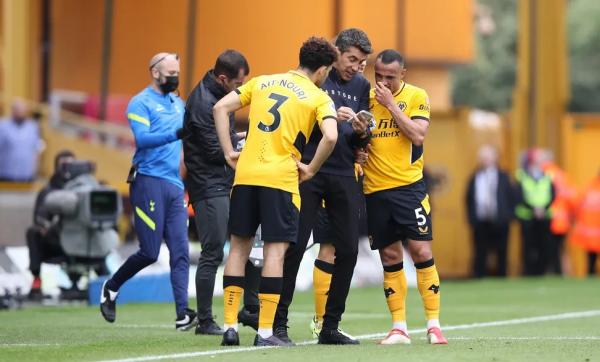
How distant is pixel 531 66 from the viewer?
91.6ft

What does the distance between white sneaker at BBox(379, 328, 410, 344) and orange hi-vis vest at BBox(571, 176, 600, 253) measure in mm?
14771

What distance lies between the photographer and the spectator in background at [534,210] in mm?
25094

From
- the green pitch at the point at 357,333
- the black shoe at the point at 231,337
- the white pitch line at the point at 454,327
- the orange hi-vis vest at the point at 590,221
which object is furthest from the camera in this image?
the orange hi-vis vest at the point at 590,221

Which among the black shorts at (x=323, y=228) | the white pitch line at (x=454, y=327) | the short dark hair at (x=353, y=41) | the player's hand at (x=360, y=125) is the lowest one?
the white pitch line at (x=454, y=327)

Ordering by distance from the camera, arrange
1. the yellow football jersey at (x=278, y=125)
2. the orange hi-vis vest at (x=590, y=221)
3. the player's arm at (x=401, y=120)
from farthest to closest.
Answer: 1. the orange hi-vis vest at (x=590, y=221)
2. the player's arm at (x=401, y=120)
3. the yellow football jersey at (x=278, y=125)

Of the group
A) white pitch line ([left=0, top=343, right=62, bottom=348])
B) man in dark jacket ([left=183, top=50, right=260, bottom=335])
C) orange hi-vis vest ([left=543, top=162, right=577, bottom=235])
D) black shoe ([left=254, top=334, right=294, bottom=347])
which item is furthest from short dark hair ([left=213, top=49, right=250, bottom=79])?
orange hi-vis vest ([left=543, top=162, right=577, bottom=235])

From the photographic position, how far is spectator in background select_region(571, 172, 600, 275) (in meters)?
24.9

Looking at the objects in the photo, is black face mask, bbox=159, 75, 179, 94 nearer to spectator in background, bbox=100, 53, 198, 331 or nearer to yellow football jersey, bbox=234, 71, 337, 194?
spectator in background, bbox=100, 53, 198, 331

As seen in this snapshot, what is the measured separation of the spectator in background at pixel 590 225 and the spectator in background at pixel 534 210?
20.2 inches

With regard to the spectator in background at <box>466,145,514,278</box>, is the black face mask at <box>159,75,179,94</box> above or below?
above

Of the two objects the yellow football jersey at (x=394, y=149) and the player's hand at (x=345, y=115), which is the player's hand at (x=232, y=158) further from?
the yellow football jersey at (x=394, y=149)

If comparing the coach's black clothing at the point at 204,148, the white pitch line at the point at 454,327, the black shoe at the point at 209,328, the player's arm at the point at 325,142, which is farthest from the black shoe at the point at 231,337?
the coach's black clothing at the point at 204,148

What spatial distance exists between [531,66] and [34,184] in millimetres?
9711

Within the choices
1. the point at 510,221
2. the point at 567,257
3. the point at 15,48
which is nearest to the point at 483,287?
the point at 510,221
